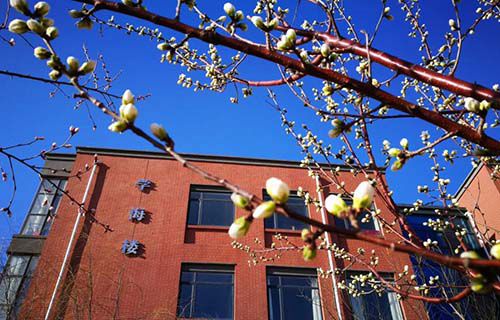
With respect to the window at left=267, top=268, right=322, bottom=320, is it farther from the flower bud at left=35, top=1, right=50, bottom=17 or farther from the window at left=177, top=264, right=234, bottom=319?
the flower bud at left=35, top=1, right=50, bottom=17

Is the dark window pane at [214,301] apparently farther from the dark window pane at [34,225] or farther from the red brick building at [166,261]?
the dark window pane at [34,225]

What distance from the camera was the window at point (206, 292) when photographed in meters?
9.78

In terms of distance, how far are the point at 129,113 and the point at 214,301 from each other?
9.99 metres

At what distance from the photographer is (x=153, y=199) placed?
11906mm

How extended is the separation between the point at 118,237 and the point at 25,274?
9.66 ft

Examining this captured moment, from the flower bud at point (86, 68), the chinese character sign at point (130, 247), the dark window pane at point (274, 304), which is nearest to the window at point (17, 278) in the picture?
the chinese character sign at point (130, 247)

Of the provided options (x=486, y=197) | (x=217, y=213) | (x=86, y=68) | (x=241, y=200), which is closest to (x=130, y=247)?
(x=217, y=213)

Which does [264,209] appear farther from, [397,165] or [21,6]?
[21,6]

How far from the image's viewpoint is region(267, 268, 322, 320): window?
399 inches

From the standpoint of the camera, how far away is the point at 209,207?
12375 millimetres

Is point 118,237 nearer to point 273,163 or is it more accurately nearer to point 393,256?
point 273,163

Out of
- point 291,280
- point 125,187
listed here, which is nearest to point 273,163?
point 291,280

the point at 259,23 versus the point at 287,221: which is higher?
the point at 287,221

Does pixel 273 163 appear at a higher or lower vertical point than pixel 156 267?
higher
